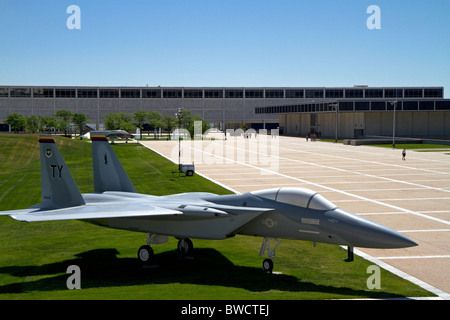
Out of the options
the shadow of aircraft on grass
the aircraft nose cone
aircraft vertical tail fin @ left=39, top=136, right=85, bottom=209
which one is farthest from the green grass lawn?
aircraft vertical tail fin @ left=39, top=136, right=85, bottom=209

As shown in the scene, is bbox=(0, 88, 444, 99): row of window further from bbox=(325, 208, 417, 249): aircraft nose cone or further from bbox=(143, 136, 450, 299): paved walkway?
bbox=(325, 208, 417, 249): aircraft nose cone

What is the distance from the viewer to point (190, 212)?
645 inches

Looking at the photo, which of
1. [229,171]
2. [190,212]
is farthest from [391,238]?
[229,171]

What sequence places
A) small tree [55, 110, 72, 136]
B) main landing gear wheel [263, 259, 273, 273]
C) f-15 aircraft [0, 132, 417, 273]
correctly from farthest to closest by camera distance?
small tree [55, 110, 72, 136]
main landing gear wheel [263, 259, 273, 273]
f-15 aircraft [0, 132, 417, 273]

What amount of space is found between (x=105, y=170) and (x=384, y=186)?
25377 millimetres

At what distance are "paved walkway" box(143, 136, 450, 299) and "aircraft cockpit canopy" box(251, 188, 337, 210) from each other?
13.7 feet

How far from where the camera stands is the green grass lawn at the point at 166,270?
13.6 m

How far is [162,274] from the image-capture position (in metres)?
16.2

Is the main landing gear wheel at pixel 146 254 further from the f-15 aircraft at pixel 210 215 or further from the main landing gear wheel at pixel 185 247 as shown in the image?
the main landing gear wheel at pixel 185 247

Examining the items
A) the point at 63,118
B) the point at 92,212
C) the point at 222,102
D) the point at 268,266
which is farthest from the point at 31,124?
the point at 268,266

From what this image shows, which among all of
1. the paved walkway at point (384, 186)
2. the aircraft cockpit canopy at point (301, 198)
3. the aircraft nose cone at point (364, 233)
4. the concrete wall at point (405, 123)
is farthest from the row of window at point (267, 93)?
the aircraft nose cone at point (364, 233)

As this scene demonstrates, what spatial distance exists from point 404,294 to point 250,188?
23.8 m

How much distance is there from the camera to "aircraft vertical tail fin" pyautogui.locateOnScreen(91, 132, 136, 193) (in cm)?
2023

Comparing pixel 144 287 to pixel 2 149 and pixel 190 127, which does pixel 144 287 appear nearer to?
pixel 2 149
